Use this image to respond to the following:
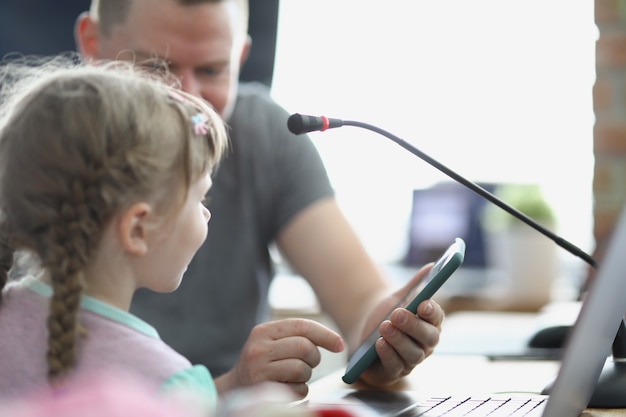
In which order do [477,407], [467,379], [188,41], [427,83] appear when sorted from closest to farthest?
1. [477,407]
2. [467,379]
3. [188,41]
4. [427,83]

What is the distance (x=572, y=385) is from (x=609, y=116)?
171cm

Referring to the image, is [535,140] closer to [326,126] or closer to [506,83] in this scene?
[506,83]

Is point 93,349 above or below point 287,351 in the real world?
above

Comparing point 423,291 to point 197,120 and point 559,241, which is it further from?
point 197,120

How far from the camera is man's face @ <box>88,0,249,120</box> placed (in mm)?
1515

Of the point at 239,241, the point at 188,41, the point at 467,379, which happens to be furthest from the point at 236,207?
the point at 467,379

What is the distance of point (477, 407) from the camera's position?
3.20ft

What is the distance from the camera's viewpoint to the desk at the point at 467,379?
43.7 inches

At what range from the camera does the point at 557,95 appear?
9.43 feet

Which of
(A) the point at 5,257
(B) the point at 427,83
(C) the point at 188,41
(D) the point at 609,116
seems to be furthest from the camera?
(B) the point at 427,83

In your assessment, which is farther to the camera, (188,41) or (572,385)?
(188,41)

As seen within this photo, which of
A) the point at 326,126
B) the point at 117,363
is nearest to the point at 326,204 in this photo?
the point at 326,126

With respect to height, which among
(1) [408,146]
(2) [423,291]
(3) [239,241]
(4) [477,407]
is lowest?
(3) [239,241]

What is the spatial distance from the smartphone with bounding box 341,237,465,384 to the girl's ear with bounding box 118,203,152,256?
0.30 metres
